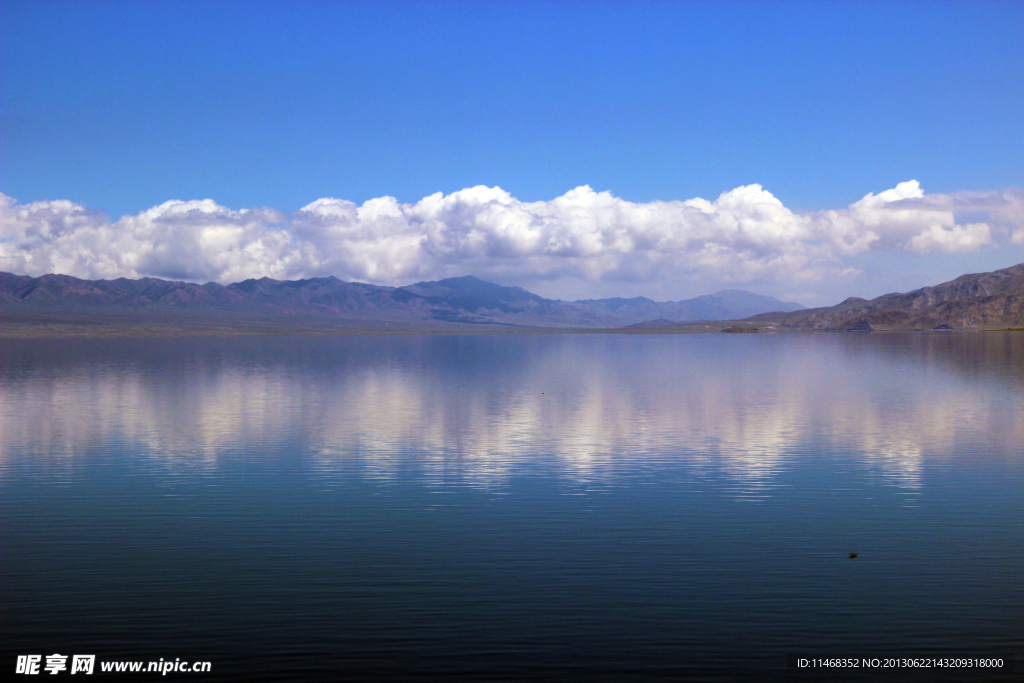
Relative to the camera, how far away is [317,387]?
318ft

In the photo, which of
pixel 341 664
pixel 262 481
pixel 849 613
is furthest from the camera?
pixel 262 481

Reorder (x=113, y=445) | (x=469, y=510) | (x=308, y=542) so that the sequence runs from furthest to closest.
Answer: (x=113, y=445), (x=469, y=510), (x=308, y=542)

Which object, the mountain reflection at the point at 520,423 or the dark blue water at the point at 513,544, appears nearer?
the dark blue water at the point at 513,544

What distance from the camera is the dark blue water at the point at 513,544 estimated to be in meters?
19.9

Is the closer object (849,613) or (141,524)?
(849,613)

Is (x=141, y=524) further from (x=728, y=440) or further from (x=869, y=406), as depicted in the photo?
(x=869, y=406)

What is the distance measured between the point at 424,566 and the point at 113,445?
1331 inches

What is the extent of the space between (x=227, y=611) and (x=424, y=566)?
6.39 metres

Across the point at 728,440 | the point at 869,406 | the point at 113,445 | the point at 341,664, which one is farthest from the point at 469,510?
the point at 869,406

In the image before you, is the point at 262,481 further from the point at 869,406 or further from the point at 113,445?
the point at 869,406

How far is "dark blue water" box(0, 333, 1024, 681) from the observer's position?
65.2ft

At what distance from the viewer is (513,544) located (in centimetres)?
2861

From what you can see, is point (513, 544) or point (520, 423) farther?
point (520, 423)

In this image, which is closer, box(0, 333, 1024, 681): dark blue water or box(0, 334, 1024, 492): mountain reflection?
box(0, 333, 1024, 681): dark blue water
